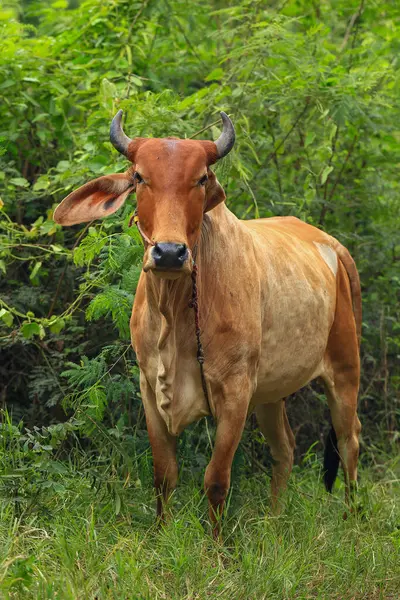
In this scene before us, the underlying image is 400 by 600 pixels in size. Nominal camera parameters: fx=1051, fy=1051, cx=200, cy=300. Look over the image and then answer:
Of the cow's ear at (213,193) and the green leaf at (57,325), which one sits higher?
the cow's ear at (213,193)

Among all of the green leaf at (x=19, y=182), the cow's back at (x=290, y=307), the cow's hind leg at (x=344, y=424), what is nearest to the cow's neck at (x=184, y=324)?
the cow's back at (x=290, y=307)

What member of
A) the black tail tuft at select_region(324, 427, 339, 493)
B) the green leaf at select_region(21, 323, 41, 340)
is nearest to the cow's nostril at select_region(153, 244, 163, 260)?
the green leaf at select_region(21, 323, 41, 340)

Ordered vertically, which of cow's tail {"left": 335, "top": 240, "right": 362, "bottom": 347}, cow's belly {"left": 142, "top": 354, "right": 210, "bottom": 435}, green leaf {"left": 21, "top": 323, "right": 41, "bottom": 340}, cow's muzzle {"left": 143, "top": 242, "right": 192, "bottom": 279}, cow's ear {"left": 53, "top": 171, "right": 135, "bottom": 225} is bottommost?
cow's tail {"left": 335, "top": 240, "right": 362, "bottom": 347}

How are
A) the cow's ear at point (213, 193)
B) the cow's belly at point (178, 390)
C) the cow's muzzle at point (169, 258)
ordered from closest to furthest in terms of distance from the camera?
the cow's muzzle at point (169, 258), the cow's ear at point (213, 193), the cow's belly at point (178, 390)

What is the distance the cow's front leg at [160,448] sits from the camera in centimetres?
487

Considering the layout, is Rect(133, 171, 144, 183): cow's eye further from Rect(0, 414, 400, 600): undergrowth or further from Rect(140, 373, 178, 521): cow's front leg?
Rect(0, 414, 400, 600): undergrowth

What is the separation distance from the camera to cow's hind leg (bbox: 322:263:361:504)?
5.87 m

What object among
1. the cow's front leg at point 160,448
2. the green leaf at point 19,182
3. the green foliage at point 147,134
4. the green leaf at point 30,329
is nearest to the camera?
the cow's front leg at point 160,448

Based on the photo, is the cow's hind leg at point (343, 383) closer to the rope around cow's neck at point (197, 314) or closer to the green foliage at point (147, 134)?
the green foliage at point (147, 134)

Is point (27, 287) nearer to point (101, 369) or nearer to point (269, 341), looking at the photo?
point (101, 369)

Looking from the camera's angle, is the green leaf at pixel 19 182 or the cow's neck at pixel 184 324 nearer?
the cow's neck at pixel 184 324

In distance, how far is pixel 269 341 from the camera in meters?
5.08

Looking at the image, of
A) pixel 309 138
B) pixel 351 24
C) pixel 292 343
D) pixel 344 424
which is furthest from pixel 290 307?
pixel 351 24

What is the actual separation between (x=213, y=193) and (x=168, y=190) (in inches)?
14.2
